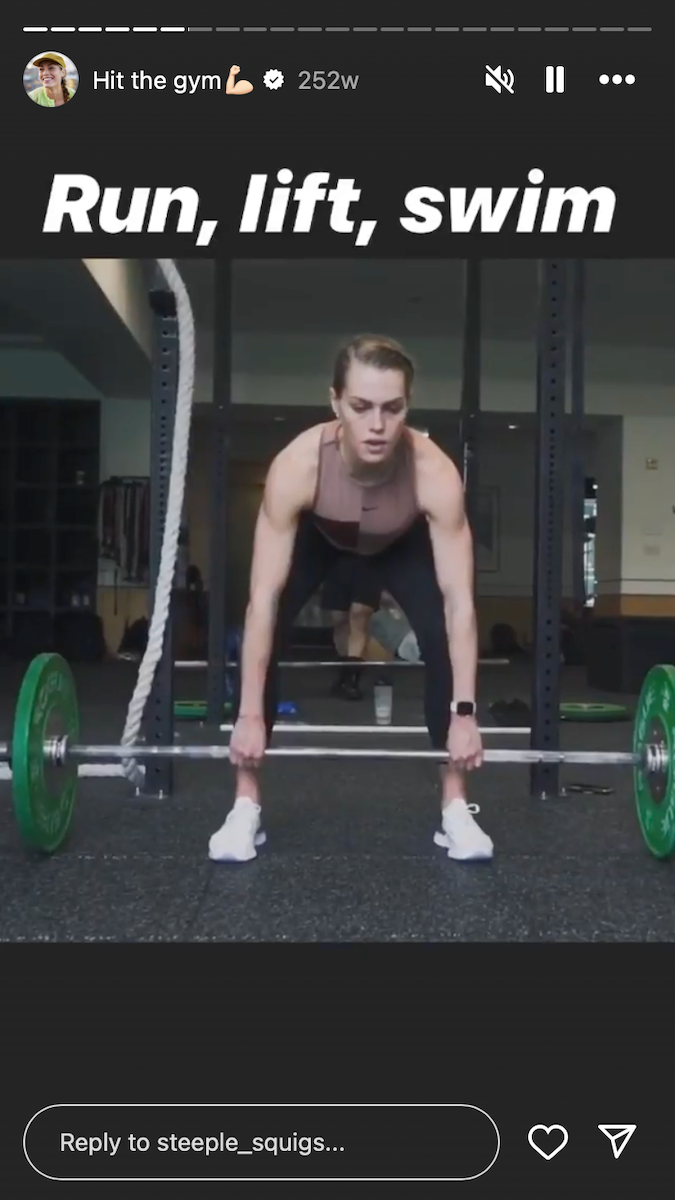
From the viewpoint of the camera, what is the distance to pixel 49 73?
0.66 metres

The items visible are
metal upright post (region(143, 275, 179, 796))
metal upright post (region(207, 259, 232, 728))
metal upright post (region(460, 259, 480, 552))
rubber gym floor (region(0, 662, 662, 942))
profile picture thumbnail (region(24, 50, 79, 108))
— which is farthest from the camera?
metal upright post (region(207, 259, 232, 728))

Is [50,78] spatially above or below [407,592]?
above

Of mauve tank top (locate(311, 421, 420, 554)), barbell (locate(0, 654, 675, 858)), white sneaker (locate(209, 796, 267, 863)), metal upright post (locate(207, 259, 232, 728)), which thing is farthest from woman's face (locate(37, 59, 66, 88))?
metal upright post (locate(207, 259, 232, 728))

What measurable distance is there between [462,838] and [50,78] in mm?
915

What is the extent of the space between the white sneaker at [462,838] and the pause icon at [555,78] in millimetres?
826

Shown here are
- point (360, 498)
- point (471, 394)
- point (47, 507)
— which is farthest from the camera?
point (47, 507)

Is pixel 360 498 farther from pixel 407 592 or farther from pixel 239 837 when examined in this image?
pixel 239 837

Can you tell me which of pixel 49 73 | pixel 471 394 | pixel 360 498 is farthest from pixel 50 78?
pixel 471 394

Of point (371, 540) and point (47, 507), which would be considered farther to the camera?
point (47, 507)

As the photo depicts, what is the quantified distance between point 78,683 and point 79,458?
2125 mm
